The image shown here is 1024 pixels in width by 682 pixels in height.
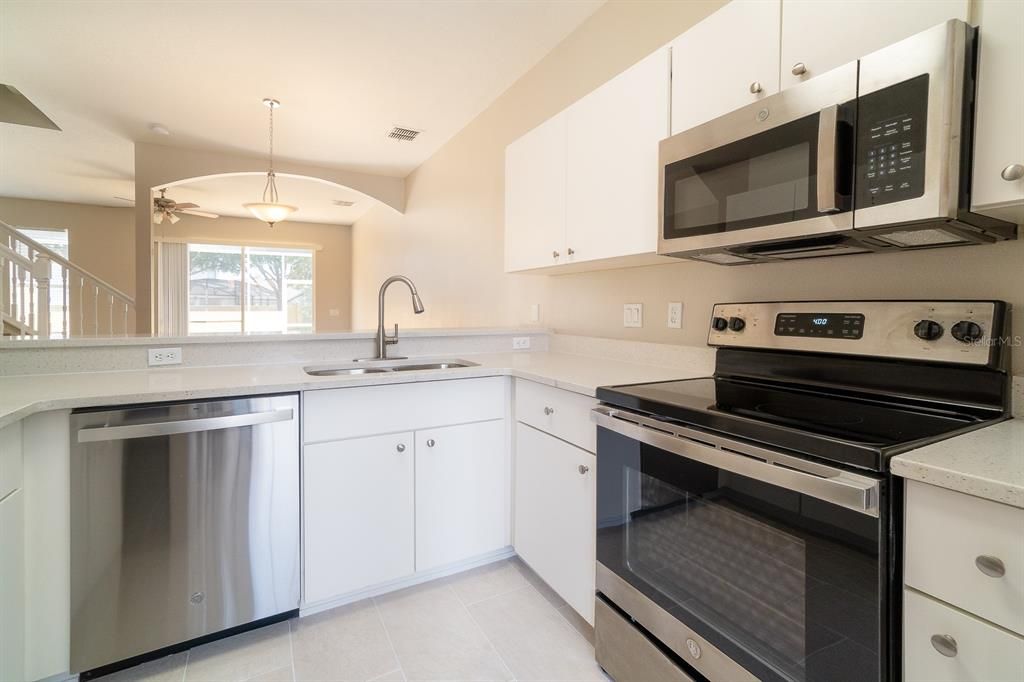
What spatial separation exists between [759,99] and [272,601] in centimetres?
216

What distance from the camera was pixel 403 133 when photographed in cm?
401

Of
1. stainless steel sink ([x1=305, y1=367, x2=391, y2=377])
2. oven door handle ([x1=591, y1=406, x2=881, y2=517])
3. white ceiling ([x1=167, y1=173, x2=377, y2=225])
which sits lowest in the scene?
oven door handle ([x1=591, y1=406, x2=881, y2=517])

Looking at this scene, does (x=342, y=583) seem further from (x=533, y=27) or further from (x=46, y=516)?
(x=533, y=27)

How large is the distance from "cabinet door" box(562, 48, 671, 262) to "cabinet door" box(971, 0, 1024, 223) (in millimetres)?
756

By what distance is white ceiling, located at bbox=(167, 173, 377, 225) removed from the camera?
552cm

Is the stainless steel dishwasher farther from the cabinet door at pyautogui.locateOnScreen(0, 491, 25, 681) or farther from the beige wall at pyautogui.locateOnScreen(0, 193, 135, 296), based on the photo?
the beige wall at pyautogui.locateOnScreen(0, 193, 135, 296)

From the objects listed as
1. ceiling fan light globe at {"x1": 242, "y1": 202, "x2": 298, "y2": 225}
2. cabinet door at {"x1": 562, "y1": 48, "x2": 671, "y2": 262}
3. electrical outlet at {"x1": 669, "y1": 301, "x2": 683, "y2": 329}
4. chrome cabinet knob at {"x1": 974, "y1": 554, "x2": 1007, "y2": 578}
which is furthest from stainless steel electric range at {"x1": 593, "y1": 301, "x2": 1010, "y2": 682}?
ceiling fan light globe at {"x1": 242, "y1": 202, "x2": 298, "y2": 225}

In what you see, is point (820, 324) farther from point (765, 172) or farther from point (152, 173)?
point (152, 173)

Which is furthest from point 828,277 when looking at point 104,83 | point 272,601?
point 104,83

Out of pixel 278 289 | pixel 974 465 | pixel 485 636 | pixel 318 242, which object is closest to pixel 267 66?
pixel 485 636

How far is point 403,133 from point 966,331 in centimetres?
396

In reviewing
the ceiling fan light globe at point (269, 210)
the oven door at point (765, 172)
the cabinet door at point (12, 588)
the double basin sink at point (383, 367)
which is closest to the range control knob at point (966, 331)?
the oven door at point (765, 172)

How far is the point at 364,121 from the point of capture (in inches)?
148

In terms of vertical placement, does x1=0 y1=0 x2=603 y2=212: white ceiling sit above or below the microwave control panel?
above
